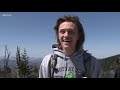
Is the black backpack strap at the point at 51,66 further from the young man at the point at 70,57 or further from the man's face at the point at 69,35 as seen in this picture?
the man's face at the point at 69,35

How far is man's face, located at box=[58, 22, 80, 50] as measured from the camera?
474 cm

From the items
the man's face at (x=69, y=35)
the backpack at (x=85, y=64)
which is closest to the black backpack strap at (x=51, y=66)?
the backpack at (x=85, y=64)

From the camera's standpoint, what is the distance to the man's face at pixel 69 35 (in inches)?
187

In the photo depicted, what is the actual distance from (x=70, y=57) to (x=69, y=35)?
0.15 metres

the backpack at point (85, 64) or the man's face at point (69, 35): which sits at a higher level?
the man's face at point (69, 35)

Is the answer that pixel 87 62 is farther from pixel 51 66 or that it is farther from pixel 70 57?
pixel 51 66

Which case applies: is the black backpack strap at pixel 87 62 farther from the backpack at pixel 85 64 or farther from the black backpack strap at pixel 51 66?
the black backpack strap at pixel 51 66

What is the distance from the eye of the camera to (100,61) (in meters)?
4.73

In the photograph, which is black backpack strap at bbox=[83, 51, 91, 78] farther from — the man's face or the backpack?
the man's face

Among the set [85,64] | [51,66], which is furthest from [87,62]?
[51,66]

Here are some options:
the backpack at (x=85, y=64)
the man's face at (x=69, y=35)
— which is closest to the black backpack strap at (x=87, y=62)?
the backpack at (x=85, y=64)

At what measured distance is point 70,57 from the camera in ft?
15.6
